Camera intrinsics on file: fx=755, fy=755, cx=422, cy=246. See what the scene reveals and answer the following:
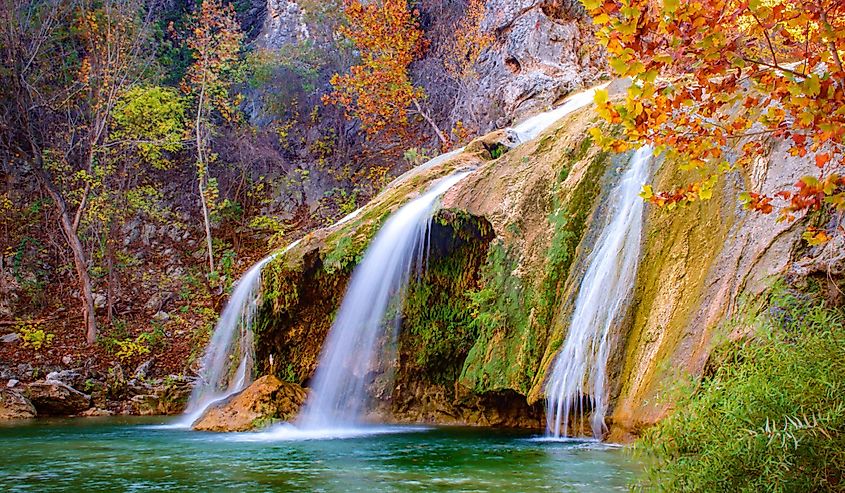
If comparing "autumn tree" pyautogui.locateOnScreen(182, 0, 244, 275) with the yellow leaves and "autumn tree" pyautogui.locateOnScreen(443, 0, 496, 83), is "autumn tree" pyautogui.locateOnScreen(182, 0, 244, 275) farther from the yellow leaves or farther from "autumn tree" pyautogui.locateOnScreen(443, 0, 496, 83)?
the yellow leaves

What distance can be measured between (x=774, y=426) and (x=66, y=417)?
1220cm

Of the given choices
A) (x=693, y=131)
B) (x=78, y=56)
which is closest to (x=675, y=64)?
(x=693, y=131)

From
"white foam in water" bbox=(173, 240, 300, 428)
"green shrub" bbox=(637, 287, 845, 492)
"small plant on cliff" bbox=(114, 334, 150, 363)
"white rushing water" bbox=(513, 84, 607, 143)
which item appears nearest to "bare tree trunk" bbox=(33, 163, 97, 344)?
"small plant on cliff" bbox=(114, 334, 150, 363)

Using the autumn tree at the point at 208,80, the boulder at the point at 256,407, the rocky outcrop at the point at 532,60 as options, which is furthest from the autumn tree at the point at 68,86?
the rocky outcrop at the point at 532,60

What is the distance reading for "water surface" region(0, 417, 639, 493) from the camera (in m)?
5.39

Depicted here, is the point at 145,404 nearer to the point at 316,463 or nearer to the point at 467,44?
the point at 316,463

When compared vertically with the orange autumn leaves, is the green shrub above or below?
below

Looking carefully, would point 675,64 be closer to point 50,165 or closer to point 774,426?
point 774,426

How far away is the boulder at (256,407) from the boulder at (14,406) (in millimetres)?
4285

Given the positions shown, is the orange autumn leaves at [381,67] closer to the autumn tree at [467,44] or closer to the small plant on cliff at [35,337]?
the autumn tree at [467,44]

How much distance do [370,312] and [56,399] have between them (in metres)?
6.46

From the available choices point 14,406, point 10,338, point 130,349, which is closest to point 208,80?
point 130,349

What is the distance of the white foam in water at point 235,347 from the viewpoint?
1157cm

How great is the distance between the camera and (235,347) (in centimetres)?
1199
